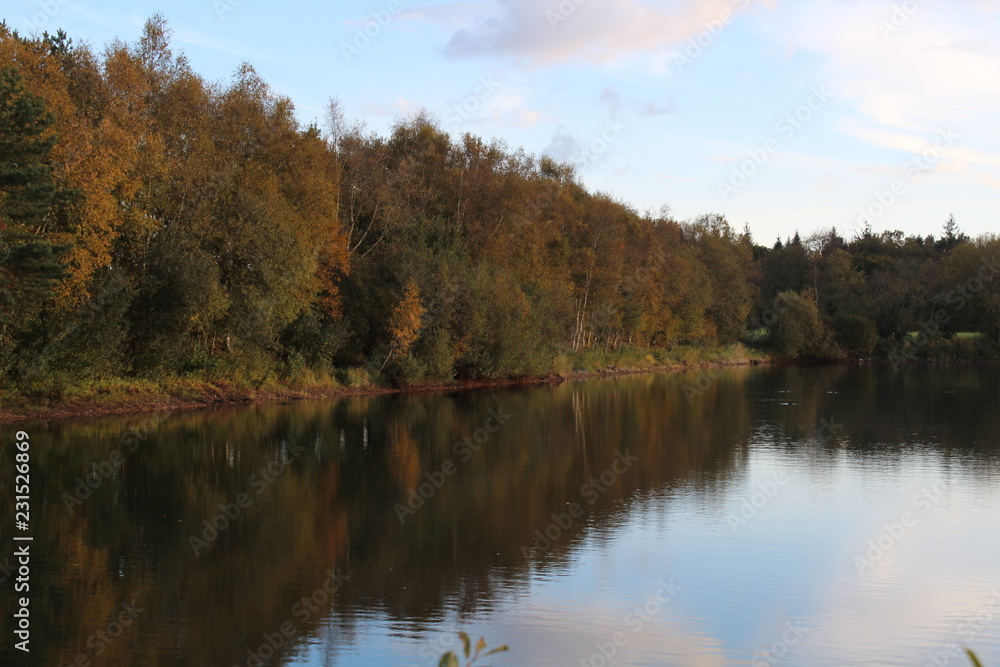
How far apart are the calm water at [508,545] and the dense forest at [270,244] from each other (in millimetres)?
5012

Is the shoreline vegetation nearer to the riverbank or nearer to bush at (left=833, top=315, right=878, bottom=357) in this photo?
the riverbank

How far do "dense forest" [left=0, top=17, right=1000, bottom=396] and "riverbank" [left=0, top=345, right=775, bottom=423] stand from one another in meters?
0.52

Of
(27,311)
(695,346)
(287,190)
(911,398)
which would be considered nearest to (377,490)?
(27,311)

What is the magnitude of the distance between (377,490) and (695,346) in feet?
193

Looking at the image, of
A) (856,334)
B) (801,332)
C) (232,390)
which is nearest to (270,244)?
(232,390)

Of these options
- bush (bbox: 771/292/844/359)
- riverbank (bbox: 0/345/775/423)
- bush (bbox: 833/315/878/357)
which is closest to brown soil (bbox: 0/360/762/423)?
riverbank (bbox: 0/345/775/423)

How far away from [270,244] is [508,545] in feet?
75.7

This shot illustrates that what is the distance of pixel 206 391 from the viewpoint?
109 ft

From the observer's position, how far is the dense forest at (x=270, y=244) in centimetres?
2655

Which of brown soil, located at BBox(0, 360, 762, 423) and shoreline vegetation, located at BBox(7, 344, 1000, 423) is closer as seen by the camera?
brown soil, located at BBox(0, 360, 762, 423)

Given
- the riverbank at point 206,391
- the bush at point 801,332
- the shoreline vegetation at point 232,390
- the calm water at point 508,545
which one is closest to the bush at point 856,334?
the bush at point 801,332

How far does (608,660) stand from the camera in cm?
925

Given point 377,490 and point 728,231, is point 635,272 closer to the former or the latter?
point 728,231

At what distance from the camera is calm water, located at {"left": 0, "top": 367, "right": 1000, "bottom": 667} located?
9.80 meters
